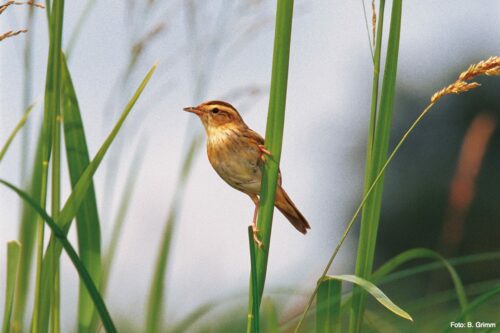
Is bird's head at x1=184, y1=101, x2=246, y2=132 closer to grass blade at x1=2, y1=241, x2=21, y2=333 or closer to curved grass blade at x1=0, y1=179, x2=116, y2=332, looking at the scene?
grass blade at x1=2, y1=241, x2=21, y2=333

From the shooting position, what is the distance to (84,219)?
5.77 feet

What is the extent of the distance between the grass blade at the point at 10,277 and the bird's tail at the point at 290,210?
101cm

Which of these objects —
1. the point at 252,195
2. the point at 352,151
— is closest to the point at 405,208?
the point at 352,151

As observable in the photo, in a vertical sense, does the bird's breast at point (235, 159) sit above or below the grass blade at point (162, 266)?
above

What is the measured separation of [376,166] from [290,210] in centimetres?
103

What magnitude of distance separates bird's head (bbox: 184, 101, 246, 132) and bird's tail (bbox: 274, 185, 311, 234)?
286mm

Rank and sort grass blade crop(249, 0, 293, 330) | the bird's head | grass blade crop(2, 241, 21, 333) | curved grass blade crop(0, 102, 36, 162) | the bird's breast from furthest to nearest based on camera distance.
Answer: the bird's head < the bird's breast < curved grass blade crop(0, 102, 36, 162) < grass blade crop(2, 241, 21, 333) < grass blade crop(249, 0, 293, 330)

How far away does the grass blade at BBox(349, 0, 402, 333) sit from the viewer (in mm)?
1600

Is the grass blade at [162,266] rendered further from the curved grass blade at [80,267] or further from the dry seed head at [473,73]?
the dry seed head at [473,73]

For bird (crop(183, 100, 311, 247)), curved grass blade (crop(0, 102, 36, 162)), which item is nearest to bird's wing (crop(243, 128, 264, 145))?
bird (crop(183, 100, 311, 247))

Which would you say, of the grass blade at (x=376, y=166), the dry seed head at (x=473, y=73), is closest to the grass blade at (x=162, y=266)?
the grass blade at (x=376, y=166)

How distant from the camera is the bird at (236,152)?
228 centimetres

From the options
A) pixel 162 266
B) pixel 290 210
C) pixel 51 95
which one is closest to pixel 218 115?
pixel 290 210

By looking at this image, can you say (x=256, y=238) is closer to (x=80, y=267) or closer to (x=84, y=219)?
(x=80, y=267)
